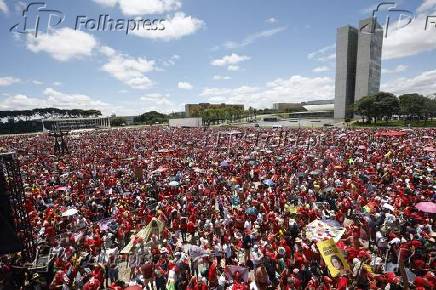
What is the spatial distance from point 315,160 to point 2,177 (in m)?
20.8

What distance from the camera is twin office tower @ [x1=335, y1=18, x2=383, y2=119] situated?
100 metres

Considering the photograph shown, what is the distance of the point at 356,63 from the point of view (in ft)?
345

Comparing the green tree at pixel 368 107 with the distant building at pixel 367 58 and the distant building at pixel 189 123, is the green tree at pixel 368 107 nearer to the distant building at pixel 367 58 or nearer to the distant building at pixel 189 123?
the distant building at pixel 367 58

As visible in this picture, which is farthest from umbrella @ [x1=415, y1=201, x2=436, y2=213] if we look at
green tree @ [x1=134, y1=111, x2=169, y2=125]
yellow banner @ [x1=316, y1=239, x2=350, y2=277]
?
green tree @ [x1=134, y1=111, x2=169, y2=125]

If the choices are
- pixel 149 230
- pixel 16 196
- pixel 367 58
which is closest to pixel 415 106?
pixel 367 58

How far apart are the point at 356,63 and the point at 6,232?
376ft

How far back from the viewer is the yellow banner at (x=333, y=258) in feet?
25.7

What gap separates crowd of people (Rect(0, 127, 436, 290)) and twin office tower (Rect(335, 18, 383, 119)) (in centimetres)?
8814

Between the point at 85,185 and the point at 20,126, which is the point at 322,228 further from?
the point at 20,126

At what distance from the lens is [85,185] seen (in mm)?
19719

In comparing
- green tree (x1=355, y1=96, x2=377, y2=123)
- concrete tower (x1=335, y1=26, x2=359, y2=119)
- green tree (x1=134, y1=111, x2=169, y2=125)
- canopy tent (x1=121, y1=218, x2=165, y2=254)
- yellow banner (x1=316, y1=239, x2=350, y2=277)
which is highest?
concrete tower (x1=335, y1=26, x2=359, y2=119)

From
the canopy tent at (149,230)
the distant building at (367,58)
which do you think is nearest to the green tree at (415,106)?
the distant building at (367,58)

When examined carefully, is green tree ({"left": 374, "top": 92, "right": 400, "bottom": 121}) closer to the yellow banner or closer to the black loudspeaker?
the yellow banner

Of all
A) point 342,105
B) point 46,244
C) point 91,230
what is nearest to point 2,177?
point 46,244
